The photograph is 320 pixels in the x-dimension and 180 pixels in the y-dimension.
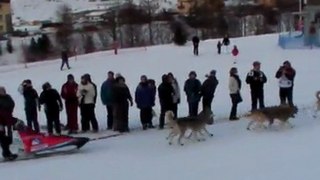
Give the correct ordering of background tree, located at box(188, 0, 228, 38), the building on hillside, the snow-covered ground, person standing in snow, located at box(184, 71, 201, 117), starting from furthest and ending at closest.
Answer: the building on hillside
background tree, located at box(188, 0, 228, 38)
person standing in snow, located at box(184, 71, 201, 117)
the snow-covered ground

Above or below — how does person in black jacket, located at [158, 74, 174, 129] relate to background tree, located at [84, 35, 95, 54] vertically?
above

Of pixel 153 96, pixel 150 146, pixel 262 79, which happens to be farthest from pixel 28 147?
pixel 262 79

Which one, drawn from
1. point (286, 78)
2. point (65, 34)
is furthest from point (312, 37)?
point (65, 34)

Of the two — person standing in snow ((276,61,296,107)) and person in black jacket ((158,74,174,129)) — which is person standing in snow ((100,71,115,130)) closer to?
person in black jacket ((158,74,174,129))

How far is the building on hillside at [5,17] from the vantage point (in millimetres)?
106562

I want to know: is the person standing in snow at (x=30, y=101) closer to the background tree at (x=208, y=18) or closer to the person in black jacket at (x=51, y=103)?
the person in black jacket at (x=51, y=103)

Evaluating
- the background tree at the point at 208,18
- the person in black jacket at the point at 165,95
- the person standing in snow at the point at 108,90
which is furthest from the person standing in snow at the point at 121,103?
the background tree at the point at 208,18

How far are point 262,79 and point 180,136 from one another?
302cm

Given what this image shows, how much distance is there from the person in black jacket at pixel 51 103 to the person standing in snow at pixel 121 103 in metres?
1.14

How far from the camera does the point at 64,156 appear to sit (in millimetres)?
11508

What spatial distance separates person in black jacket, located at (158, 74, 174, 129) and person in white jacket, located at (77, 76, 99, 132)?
1.36 m

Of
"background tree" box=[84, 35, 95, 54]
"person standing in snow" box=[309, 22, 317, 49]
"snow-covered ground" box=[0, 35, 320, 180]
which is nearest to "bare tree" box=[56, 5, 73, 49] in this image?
"background tree" box=[84, 35, 95, 54]

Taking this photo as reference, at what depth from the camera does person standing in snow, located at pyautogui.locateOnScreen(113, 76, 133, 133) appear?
13.4 metres

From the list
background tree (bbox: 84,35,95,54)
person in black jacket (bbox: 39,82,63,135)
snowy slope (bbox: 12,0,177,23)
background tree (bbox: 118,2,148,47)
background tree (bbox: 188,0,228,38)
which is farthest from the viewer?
snowy slope (bbox: 12,0,177,23)
